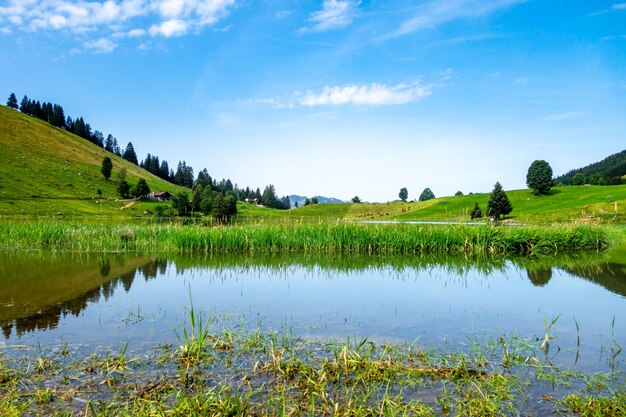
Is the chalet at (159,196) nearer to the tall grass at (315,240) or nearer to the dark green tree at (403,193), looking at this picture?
the dark green tree at (403,193)

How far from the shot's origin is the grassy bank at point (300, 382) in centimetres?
465

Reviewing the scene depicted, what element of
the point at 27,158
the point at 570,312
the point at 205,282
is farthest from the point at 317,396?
the point at 27,158

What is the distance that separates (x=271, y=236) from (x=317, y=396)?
18.7m

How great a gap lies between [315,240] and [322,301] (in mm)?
12616

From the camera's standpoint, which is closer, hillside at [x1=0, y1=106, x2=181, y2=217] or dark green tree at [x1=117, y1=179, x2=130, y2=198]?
hillside at [x1=0, y1=106, x2=181, y2=217]

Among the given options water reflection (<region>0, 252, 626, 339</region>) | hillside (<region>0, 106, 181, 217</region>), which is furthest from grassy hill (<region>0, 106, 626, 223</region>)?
water reflection (<region>0, 252, 626, 339</region>)

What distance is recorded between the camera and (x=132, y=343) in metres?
7.00

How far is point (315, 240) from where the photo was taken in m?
23.4

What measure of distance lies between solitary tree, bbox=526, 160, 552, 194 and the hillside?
88.7 meters

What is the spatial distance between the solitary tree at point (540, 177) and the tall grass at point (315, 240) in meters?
80.0

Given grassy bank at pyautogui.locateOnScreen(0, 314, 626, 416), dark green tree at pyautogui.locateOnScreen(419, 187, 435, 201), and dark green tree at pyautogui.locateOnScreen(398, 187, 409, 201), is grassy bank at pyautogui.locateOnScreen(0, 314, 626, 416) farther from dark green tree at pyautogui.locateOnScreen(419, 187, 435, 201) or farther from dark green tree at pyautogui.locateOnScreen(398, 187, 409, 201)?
dark green tree at pyautogui.locateOnScreen(419, 187, 435, 201)

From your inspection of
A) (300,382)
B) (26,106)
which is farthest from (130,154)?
(300,382)

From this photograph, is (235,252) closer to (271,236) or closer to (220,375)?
(271,236)

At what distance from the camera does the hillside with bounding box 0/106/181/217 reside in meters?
82.7
